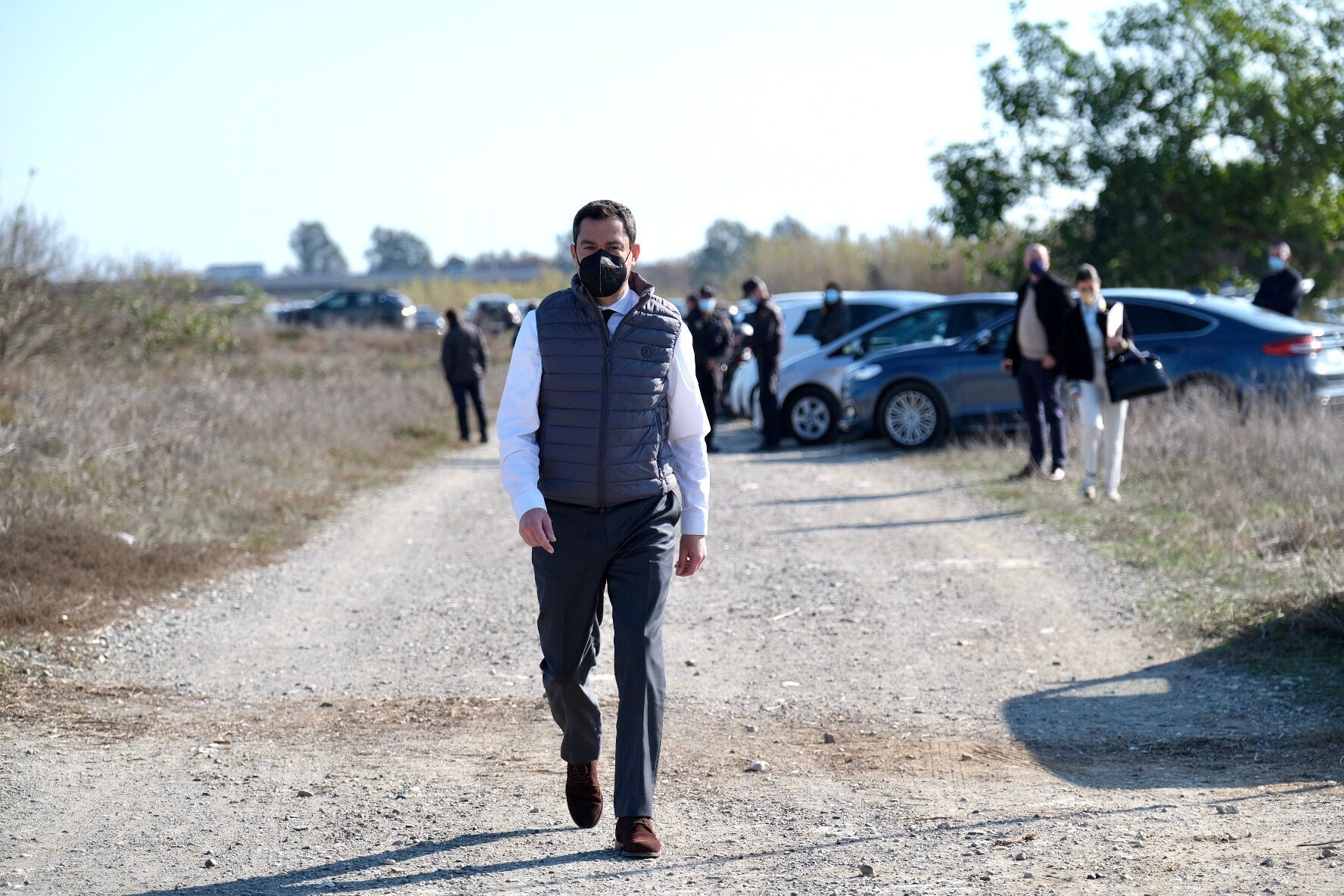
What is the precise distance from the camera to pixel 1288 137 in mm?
24812

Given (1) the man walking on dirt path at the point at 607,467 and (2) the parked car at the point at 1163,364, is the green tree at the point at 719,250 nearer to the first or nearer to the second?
(2) the parked car at the point at 1163,364

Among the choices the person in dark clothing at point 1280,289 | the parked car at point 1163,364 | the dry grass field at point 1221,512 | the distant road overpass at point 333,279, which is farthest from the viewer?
the distant road overpass at point 333,279

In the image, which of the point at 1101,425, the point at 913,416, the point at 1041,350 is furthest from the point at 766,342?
the point at 1101,425

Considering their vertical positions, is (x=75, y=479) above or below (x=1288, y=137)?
below

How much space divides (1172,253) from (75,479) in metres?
19.6

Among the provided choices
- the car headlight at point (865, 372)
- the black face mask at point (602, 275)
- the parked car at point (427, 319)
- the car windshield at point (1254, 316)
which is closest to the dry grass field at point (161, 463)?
the black face mask at point (602, 275)

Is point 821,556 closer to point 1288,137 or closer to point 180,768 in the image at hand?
point 180,768

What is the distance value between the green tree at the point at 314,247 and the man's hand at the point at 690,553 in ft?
541

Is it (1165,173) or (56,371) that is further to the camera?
(1165,173)

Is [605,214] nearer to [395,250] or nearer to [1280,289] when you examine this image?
[1280,289]

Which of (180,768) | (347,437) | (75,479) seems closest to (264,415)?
(347,437)

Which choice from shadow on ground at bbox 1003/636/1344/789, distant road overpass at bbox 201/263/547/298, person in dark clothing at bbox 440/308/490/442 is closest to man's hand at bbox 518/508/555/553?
shadow on ground at bbox 1003/636/1344/789

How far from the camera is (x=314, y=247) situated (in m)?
167

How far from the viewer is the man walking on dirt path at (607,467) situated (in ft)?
14.6
